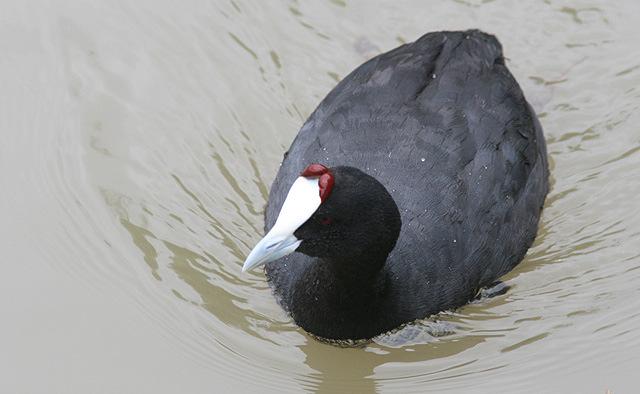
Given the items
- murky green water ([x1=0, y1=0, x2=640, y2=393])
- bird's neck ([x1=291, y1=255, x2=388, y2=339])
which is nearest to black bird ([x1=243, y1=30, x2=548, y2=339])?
bird's neck ([x1=291, y1=255, x2=388, y2=339])

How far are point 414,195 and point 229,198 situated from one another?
56.5 inches

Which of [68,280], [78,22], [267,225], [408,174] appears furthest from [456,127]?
[78,22]

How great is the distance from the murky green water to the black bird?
0.96 ft

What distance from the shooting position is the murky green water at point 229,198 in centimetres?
695

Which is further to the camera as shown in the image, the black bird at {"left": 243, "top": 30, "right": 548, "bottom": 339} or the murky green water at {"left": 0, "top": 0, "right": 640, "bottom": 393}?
the murky green water at {"left": 0, "top": 0, "right": 640, "bottom": 393}

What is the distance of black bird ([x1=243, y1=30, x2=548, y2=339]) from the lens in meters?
6.66

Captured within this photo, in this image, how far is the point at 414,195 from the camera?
6820 mm

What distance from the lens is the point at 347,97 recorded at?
7316mm

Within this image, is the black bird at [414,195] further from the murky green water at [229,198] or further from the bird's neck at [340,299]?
the murky green water at [229,198]

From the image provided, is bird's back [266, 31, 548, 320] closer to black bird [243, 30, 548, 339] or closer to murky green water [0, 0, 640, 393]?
black bird [243, 30, 548, 339]

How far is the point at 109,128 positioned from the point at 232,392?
2.16 meters

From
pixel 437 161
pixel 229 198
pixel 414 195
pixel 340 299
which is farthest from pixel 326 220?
pixel 229 198

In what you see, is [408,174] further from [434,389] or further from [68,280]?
[68,280]

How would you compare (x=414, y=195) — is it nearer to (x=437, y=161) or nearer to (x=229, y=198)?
(x=437, y=161)
